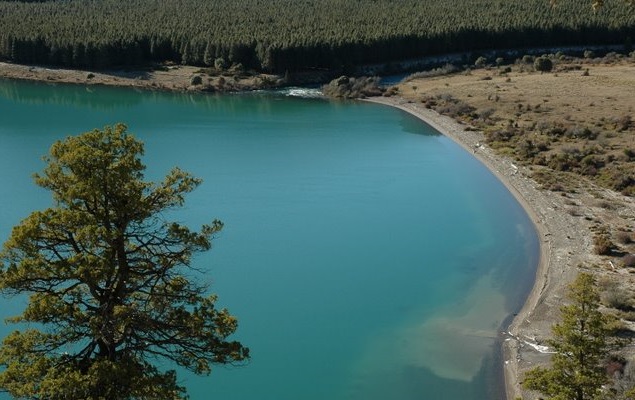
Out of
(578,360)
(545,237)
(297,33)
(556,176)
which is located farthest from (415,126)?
(578,360)

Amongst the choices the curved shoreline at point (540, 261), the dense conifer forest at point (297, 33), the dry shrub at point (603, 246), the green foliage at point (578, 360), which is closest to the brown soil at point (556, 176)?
the curved shoreline at point (540, 261)

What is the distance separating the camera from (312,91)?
289 ft

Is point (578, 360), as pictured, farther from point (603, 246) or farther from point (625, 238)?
point (625, 238)

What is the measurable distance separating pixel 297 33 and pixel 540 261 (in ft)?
226

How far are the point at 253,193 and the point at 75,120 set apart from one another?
103 ft

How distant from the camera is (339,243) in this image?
40.1 meters

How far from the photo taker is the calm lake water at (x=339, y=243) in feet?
89.1

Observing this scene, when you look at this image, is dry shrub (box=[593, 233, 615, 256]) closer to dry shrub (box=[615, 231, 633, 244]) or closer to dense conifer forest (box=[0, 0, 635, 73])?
dry shrub (box=[615, 231, 633, 244])

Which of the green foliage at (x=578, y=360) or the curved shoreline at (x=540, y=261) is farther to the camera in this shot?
the curved shoreline at (x=540, y=261)

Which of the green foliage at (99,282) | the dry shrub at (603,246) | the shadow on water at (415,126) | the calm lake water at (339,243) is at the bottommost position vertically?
the calm lake water at (339,243)

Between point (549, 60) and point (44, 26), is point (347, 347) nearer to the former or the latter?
point (549, 60)

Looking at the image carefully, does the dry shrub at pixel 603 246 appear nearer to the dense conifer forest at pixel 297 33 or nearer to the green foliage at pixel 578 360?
the green foliage at pixel 578 360

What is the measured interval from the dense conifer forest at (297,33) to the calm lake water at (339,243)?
70.6 feet

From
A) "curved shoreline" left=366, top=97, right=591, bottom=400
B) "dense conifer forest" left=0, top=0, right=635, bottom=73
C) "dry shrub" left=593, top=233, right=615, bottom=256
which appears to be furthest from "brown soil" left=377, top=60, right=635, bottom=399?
"dense conifer forest" left=0, top=0, right=635, bottom=73
